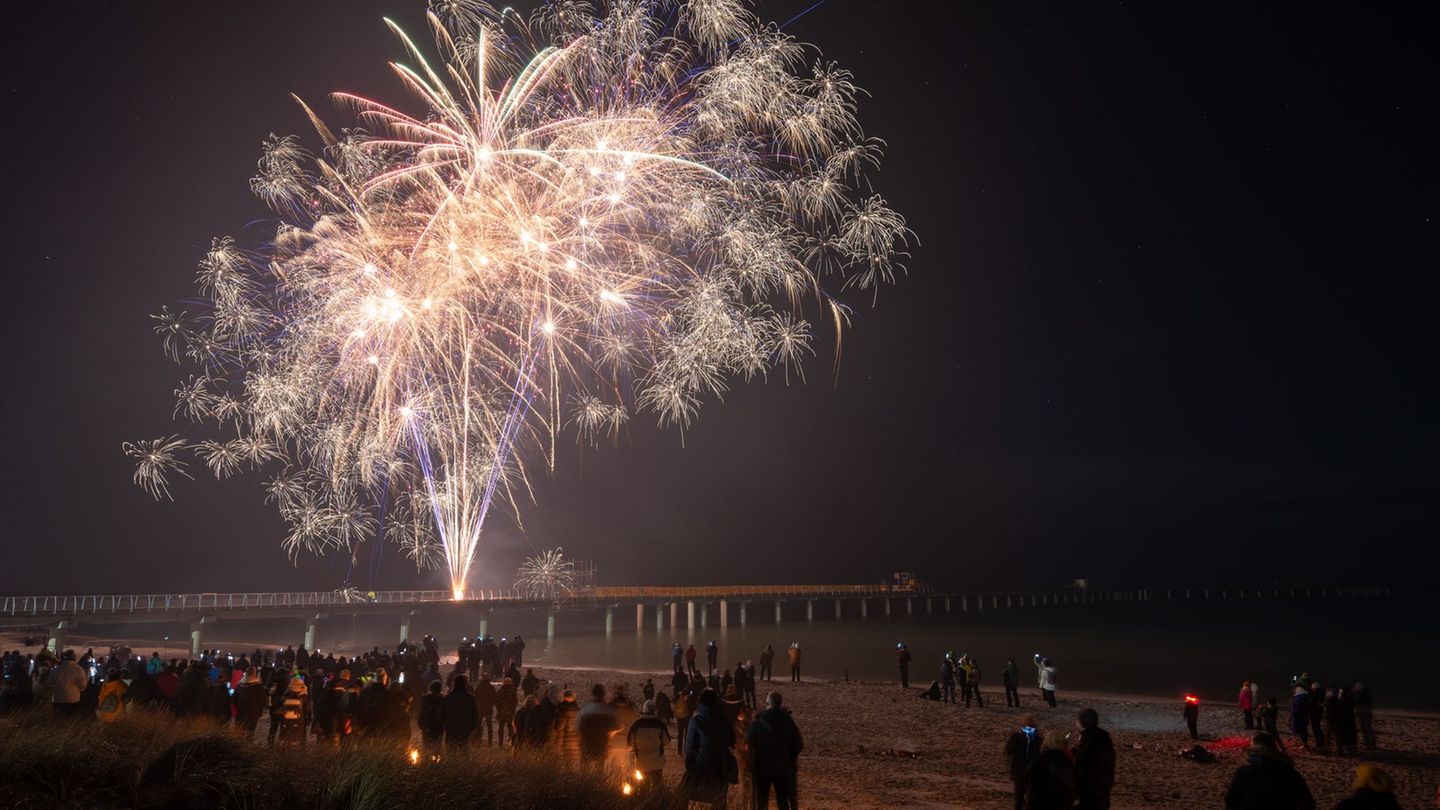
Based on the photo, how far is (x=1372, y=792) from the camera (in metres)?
5.38

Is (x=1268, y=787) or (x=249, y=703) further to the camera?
(x=249, y=703)

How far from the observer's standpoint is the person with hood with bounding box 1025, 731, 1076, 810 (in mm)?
6391

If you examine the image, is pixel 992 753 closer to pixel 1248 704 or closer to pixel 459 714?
pixel 1248 704

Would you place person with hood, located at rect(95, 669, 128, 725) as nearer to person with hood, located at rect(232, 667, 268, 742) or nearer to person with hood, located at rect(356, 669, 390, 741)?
person with hood, located at rect(232, 667, 268, 742)

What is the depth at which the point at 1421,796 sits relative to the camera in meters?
14.5

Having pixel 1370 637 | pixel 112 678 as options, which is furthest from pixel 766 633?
pixel 112 678

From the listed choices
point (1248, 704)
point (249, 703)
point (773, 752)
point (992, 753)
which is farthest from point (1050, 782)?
point (1248, 704)

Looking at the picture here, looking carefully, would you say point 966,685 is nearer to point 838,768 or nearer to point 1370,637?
point 838,768

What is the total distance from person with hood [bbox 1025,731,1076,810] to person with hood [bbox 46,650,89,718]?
10.9 m

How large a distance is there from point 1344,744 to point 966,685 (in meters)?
8.97

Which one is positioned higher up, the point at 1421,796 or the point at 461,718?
the point at 461,718

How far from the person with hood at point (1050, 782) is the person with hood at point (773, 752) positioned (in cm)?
198

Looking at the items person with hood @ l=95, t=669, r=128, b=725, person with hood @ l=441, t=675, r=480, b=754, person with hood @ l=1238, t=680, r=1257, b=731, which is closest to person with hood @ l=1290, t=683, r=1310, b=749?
person with hood @ l=1238, t=680, r=1257, b=731

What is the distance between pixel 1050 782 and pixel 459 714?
229 inches
